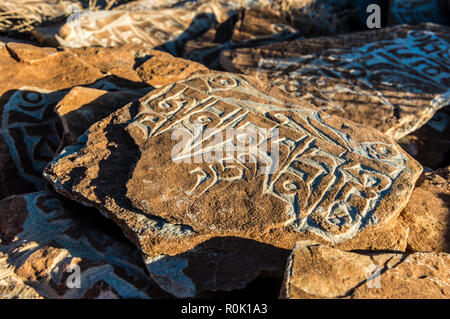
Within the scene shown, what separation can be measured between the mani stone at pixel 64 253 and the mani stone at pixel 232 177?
0.18 metres

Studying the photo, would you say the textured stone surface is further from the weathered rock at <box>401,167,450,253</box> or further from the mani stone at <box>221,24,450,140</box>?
the weathered rock at <box>401,167,450,253</box>

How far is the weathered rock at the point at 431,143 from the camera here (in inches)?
114

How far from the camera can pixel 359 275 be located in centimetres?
146

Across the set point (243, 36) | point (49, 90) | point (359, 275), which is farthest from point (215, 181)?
point (243, 36)

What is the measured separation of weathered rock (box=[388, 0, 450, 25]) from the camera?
188 inches

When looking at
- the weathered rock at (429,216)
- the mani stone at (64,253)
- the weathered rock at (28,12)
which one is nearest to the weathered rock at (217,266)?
the mani stone at (64,253)

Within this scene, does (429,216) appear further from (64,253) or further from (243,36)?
(243,36)

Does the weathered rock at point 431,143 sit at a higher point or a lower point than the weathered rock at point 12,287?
lower

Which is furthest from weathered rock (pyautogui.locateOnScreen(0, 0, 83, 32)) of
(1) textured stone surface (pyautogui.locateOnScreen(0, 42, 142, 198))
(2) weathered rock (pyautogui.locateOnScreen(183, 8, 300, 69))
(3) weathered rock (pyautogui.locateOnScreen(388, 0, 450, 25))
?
(3) weathered rock (pyautogui.locateOnScreen(388, 0, 450, 25))

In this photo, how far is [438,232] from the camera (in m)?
1.96

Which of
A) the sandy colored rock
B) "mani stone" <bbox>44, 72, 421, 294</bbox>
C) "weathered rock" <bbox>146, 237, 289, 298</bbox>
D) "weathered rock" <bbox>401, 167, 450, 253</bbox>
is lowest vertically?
"weathered rock" <bbox>401, 167, 450, 253</bbox>

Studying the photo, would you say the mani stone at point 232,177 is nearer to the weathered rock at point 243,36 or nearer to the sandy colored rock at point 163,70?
the sandy colored rock at point 163,70

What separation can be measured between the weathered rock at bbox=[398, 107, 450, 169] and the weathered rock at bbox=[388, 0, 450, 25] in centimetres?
216

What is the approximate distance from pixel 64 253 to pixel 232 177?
0.87 metres
